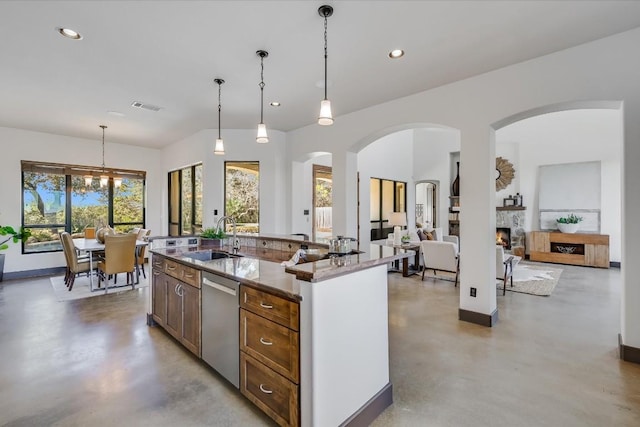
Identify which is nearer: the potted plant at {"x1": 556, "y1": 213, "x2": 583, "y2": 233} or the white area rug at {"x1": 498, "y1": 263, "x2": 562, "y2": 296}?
the white area rug at {"x1": 498, "y1": 263, "x2": 562, "y2": 296}

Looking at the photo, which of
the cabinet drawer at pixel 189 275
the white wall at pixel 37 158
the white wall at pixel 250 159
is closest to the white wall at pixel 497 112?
the white wall at pixel 250 159

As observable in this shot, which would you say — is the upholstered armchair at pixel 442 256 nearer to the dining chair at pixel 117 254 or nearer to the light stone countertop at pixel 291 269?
the light stone countertop at pixel 291 269

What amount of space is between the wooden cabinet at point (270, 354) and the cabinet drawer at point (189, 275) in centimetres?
71

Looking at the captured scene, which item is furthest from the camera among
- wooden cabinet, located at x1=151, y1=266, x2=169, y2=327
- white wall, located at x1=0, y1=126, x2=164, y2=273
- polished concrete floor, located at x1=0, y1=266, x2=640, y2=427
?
white wall, located at x1=0, y1=126, x2=164, y2=273

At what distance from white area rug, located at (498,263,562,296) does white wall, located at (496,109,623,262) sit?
150 centimetres

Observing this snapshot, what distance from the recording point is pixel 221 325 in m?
2.29

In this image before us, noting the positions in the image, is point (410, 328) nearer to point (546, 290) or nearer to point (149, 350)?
point (149, 350)

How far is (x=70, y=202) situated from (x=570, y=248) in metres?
11.6

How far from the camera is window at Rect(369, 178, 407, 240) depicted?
299 inches

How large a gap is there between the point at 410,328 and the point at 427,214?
26.0 ft

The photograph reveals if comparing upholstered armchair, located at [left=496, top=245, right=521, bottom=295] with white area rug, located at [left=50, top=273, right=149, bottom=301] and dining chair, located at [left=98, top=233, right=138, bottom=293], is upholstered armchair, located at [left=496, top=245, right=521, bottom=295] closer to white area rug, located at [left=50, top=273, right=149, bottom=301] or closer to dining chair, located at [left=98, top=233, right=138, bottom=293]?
white area rug, located at [left=50, top=273, right=149, bottom=301]

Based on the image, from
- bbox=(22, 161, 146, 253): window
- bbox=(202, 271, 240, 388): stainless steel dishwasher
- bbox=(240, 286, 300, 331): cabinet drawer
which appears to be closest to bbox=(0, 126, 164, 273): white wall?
bbox=(22, 161, 146, 253): window

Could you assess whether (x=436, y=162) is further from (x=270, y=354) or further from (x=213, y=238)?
(x=270, y=354)

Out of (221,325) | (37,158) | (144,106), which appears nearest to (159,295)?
(221,325)
